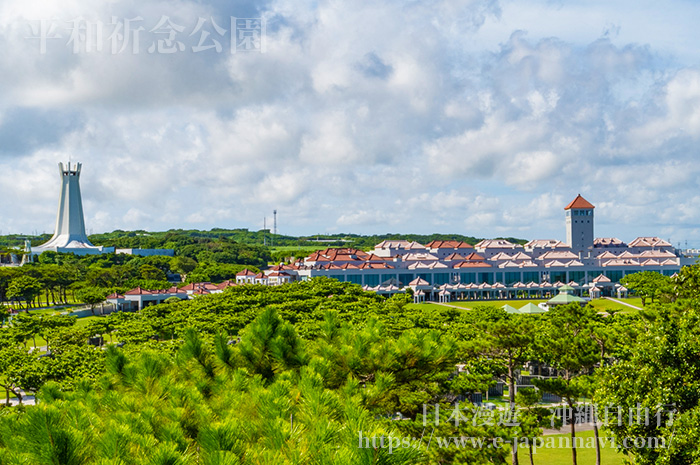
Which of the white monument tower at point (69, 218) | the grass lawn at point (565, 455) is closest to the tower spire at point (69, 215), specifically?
the white monument tower at point (69, 218)

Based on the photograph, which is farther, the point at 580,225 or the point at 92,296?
the point at 580,225

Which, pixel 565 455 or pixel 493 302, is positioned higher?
pixel 565 455

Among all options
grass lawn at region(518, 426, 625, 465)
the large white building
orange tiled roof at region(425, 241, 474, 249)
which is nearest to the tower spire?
the large white building

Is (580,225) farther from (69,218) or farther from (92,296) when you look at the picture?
(69,218)

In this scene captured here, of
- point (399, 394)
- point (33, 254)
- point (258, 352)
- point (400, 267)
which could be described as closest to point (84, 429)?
point (258, 352)

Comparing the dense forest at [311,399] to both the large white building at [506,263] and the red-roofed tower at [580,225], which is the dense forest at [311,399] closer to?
the large white building at [506,263]

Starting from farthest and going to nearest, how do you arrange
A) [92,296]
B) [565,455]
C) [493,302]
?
1. [493,302]
2. [92,296]
3. [565,455]

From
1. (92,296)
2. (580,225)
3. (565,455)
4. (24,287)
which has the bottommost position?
(565,455)

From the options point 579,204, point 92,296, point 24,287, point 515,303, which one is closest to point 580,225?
point 579,204
